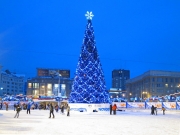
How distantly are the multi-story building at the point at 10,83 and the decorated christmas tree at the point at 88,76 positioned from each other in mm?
116527

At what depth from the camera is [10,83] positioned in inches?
6348

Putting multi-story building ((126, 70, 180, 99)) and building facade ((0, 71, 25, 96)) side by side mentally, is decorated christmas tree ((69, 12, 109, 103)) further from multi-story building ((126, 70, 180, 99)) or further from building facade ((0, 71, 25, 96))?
building facade ((0, 71, 25, 96))

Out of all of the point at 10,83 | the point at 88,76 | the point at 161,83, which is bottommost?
the point at 88,76

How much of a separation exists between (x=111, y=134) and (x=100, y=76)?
84.5 ft

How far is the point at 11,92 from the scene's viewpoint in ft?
534

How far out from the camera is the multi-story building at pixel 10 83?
497 feet

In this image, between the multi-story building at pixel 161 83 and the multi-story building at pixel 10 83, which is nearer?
the multi-story building at pixel 161 83

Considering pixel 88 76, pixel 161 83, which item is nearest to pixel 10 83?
pixel 161 83

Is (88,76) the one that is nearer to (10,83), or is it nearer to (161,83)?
(161,83)

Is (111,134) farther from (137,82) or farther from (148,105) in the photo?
(137,82)

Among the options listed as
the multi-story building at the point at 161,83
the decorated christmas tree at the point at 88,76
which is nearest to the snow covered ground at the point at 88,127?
the decorated christmas tree at the point at 88,76

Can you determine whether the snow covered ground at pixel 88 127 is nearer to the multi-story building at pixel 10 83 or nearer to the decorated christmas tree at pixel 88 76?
the decorated christmas tree at pixel 88 76

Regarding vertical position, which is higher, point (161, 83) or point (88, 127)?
point (161, 83)

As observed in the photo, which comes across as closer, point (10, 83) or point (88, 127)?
point (88, 127)
